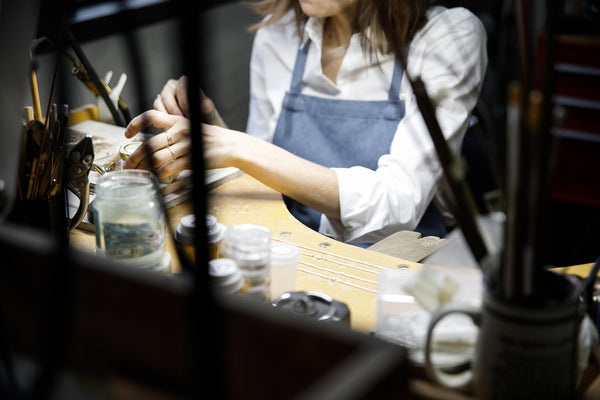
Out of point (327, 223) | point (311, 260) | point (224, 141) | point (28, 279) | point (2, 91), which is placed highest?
point (2, 91)

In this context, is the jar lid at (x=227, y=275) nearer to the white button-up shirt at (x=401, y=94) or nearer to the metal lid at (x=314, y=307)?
the metal lid at (x=314, y=307)

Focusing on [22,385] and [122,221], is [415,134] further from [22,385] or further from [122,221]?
[22,385]

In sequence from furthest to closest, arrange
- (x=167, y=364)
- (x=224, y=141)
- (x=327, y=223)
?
(x=327, y=223) → (x=224, y=141) → (x=167, y=364)

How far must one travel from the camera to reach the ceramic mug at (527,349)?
0.49 metres

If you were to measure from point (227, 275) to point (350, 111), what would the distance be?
0.96 metres

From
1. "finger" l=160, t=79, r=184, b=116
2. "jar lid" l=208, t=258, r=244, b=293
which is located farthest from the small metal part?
"finger" l=160, t=79, r=184, b=116

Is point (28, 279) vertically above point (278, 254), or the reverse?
point (28, 279)

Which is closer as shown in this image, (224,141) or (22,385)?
(22,385)

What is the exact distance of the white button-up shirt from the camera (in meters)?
1.36

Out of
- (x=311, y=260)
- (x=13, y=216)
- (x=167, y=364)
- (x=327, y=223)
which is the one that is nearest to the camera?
(x=167, y=364)

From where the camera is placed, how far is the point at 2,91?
19.5 inches

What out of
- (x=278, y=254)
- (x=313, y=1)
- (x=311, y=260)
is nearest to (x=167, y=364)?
(x=278, y=254)

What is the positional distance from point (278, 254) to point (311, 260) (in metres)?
0.17

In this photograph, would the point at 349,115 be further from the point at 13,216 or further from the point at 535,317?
the point at 535,317
